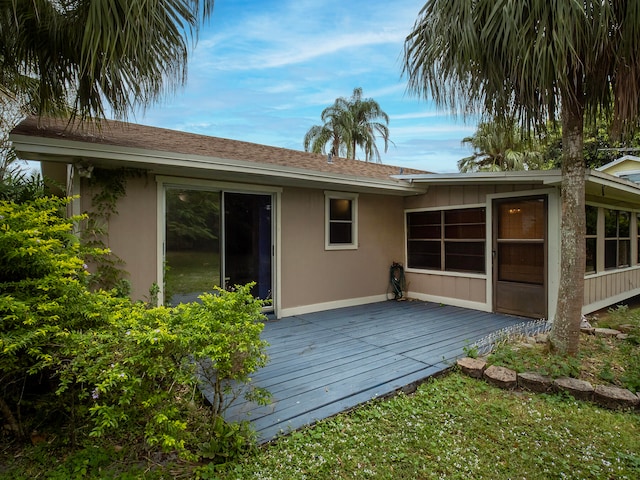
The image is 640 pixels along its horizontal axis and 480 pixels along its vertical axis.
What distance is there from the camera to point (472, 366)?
12.5ft

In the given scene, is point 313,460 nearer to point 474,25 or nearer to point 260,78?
point 474,25

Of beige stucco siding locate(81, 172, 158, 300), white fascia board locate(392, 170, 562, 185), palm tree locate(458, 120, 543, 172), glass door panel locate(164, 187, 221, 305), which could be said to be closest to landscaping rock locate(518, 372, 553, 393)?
white fascia board locate(392, 170, 562, 185)

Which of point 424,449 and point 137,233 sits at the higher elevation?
point 137,233

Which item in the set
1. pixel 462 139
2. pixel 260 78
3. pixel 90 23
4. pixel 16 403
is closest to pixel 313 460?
pixel 16 403

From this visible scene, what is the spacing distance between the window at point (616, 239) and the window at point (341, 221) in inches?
200

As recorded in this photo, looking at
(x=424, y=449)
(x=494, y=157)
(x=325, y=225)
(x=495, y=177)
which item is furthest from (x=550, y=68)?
(x=494, y=157)

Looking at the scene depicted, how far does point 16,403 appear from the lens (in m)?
2.72

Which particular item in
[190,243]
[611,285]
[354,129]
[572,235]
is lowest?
[611,285]

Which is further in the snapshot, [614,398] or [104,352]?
[614,398]

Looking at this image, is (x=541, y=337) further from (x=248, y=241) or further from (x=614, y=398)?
(x=248, y=241)

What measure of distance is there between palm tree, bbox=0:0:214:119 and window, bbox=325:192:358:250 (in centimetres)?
379

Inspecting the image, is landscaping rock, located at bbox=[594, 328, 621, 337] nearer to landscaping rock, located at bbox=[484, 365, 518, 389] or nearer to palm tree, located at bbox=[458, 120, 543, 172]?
landscaping rock, located at bbox=[484, 365, 518, 389]

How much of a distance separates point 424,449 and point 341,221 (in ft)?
16.5

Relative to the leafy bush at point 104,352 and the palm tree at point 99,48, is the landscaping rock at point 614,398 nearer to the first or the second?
the leafy bush at point 104,352
